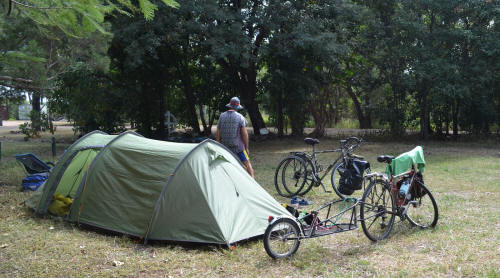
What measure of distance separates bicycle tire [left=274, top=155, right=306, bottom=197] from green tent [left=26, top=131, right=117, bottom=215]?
290 cm

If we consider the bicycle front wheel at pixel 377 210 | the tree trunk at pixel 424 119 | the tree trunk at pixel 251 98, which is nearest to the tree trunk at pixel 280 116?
the tree trunk at pixel 251 98

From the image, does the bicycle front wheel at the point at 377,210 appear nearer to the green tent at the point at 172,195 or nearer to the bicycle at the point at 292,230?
the bicycle at the point at 292,230

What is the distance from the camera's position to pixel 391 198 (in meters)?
5.27

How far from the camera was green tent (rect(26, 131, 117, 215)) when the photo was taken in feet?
20.6

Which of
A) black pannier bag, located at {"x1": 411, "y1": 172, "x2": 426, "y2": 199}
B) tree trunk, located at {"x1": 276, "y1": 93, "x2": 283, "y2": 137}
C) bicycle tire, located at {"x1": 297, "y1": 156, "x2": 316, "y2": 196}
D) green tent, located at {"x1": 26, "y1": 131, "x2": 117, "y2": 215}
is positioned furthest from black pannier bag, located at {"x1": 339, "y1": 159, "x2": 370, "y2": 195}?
tree trunk, located at {"x1": 276, "y1": 93, "x2": 283, "y2": 137}

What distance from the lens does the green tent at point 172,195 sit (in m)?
5.01

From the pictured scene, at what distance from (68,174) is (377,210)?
13.9 feet

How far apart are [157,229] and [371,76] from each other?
13391 mm

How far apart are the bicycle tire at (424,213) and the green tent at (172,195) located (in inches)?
65.8

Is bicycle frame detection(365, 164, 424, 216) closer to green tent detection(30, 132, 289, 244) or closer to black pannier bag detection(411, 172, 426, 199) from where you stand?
black pannier bag detection(411, 172, 426, 199)

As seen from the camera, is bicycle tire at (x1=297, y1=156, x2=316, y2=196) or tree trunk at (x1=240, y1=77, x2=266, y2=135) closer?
bicycle tire at (x1=297, y1=156, x2=316, y2=196)

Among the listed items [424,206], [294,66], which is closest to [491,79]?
[294,66]

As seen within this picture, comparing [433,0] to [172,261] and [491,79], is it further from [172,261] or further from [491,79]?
[172,261]

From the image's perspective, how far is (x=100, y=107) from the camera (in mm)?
15641
